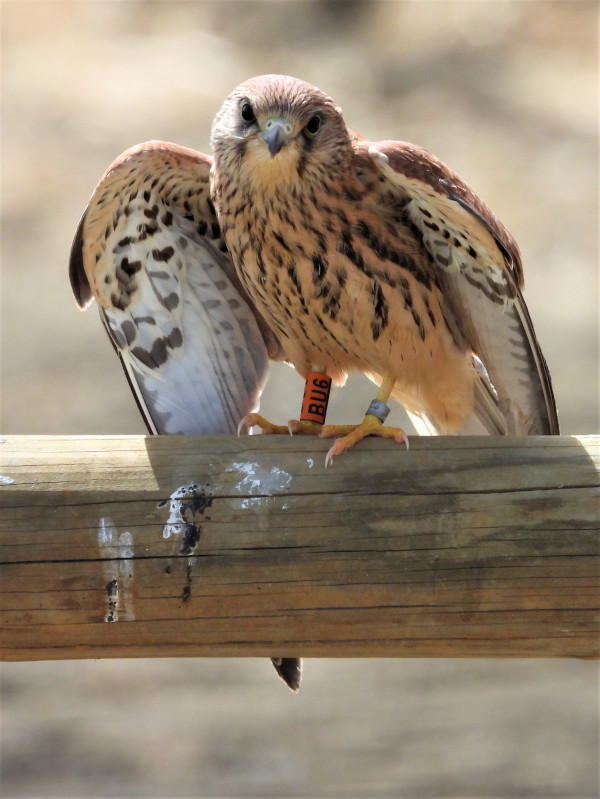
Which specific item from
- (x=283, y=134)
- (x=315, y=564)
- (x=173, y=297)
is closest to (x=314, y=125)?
(x=283, y=134)

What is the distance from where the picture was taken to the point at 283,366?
6.53 m

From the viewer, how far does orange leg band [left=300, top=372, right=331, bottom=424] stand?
277 centimetres

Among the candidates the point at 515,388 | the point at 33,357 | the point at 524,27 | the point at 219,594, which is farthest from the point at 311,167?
the point at 524,27

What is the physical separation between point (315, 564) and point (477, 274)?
2.80 ft

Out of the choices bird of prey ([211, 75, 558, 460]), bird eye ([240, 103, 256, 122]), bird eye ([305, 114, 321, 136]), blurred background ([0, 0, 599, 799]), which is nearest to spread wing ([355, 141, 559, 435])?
bird of prey ([211, 75, 558, 460])

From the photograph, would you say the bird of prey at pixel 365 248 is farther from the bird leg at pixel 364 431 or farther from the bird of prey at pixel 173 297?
the bird of prey at pixel 173 297

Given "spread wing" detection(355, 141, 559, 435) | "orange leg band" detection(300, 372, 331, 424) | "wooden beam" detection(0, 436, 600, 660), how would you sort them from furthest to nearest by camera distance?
"orange leg band" detection(300, 372, 331, 424)
"spread wing" detection(355, 141, 559, 435)
"wooden beam" detection(0, 436, 600, 660)

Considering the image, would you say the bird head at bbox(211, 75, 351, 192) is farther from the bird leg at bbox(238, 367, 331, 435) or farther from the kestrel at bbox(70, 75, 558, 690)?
the bird leg at bbox(238, 367, 331, 435)

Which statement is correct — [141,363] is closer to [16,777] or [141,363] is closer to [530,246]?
[16,777]

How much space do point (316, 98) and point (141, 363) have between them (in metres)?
0.89

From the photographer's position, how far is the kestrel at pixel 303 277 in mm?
2527

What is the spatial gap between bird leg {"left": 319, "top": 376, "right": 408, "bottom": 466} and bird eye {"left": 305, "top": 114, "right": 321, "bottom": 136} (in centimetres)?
64

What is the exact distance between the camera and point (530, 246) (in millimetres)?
7051

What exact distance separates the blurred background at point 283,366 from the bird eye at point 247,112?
148 inches
